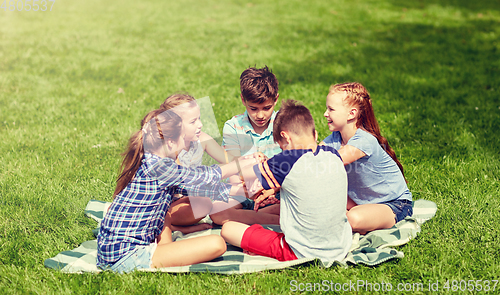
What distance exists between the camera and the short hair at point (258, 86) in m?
3.83

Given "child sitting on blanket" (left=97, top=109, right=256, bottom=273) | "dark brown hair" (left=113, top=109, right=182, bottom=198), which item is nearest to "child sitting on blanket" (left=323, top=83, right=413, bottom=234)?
"child sitting on blanket" (left=97, top=109, right=256, bottom=273)

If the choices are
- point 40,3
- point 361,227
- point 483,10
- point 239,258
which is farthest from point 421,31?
point 40,3

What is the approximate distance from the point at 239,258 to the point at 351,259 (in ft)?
2.82

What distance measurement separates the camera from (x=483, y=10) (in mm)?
12703

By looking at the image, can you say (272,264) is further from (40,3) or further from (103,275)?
(40,3)

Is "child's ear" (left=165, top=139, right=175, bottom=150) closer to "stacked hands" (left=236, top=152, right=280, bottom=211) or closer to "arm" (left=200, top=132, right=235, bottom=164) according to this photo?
"stacked hands" (left=236, top=152, right=280, bottom=211)

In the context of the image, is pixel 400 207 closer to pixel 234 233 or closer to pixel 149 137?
pixel 234 233

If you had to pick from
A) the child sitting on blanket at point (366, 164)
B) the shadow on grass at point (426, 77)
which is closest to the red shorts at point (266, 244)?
the child sitting on blanket at point (366, 164)

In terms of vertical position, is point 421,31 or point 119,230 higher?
point 421,31

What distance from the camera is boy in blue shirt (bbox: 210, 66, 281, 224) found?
3.68 m

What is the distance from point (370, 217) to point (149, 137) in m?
1.90

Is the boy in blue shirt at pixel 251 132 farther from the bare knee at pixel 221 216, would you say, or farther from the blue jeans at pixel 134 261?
the blue jeans at pixel 134 261

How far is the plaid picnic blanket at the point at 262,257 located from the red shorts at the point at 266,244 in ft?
0.20

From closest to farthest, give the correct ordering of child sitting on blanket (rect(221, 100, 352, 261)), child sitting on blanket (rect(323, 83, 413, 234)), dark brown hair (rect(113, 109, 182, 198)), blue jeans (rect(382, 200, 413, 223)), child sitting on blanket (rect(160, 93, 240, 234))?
child sitting on blanket (rect(221, 100, 352, 261))
dark brown hair (rect(113, 109, 182, 198))
child sitting on blanket (rect(160, 93, 240, 234))
child sitting on blanket (rect(323, 83, 413, 234))
blue jeans (rect(382, 200, 413, 223))
